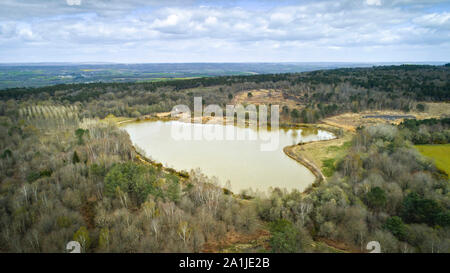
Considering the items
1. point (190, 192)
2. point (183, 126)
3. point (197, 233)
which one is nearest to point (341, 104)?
point (183, 126)

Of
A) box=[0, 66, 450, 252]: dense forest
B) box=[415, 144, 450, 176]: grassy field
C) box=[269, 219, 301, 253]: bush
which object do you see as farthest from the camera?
box=[415, 144, 450, 176]: grassy field

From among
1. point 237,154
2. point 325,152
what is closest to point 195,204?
point 237,154

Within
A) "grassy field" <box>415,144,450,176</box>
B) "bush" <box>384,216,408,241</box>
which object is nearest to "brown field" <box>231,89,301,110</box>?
"grassy field" <box>415,144,450,176</box>

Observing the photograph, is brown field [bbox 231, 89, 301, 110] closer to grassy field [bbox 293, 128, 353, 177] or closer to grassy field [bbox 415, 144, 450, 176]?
grassy field [bbox 293, 128, 353, 177]

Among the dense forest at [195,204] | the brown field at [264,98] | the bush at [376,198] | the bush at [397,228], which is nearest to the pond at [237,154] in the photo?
the dense forest at [195,204]

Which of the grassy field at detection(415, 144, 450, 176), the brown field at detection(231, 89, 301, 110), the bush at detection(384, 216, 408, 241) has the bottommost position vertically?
the bush at detection(384, 216, 408, 241)

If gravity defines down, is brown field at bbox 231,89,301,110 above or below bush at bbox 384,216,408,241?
above
